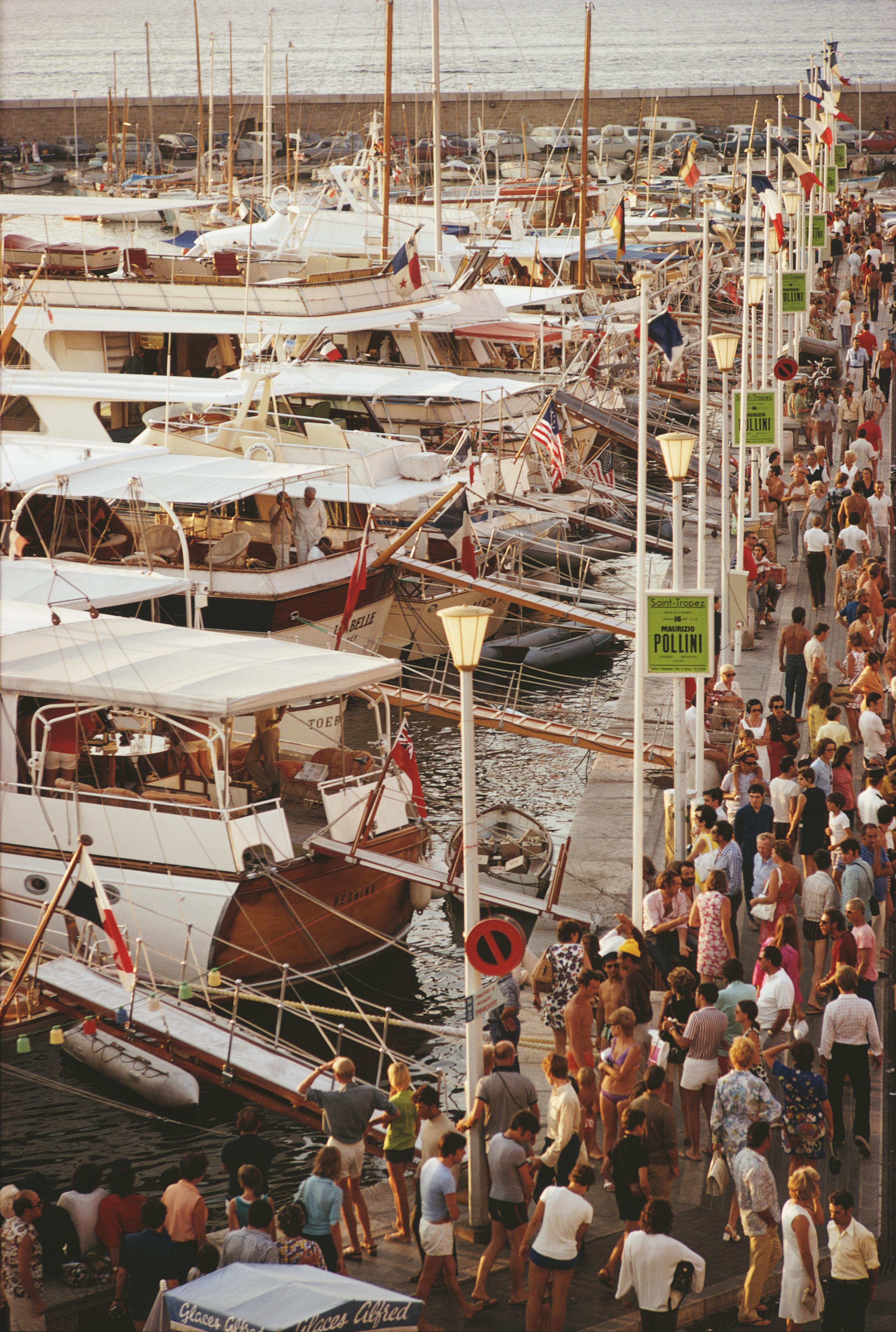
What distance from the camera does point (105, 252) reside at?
→ 34.3 m

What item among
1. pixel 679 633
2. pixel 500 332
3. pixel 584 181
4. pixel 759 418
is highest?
pixel 584 181

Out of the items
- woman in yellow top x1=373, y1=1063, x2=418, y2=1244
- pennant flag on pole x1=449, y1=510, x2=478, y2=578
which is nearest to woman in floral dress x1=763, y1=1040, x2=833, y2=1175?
woman in yellow top x1=373, y1=1063, x2=418, y2=1244

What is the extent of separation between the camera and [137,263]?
113 ft

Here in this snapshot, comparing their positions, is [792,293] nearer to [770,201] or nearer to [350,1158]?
[770,201]

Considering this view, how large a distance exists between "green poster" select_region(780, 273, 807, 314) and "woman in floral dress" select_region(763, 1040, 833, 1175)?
26277 mm

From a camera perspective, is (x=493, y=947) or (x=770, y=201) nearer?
(x=493, y=947)

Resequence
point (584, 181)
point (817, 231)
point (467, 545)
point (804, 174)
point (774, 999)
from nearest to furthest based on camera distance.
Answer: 1. point (774, 999)
2. point (467, 545)
3. point (804, 174)
4. point (584, 181)
5. point (817, 231)

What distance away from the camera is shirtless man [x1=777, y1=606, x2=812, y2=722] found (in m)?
19.8

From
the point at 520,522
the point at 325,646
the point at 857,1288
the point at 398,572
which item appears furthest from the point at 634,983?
the point at 520,522

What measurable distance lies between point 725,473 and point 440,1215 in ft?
54.8

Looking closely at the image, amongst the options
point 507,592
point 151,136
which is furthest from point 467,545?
point 151,136

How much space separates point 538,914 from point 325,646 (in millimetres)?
7794

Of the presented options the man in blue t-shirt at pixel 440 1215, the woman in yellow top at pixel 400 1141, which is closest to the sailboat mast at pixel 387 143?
the woman in yellow top at pixel 400 1141

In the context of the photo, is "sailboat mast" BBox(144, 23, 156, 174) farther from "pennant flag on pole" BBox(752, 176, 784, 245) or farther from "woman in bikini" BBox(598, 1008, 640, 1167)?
"woman in bikini" BBox(598, 1008, 640, 1167)
